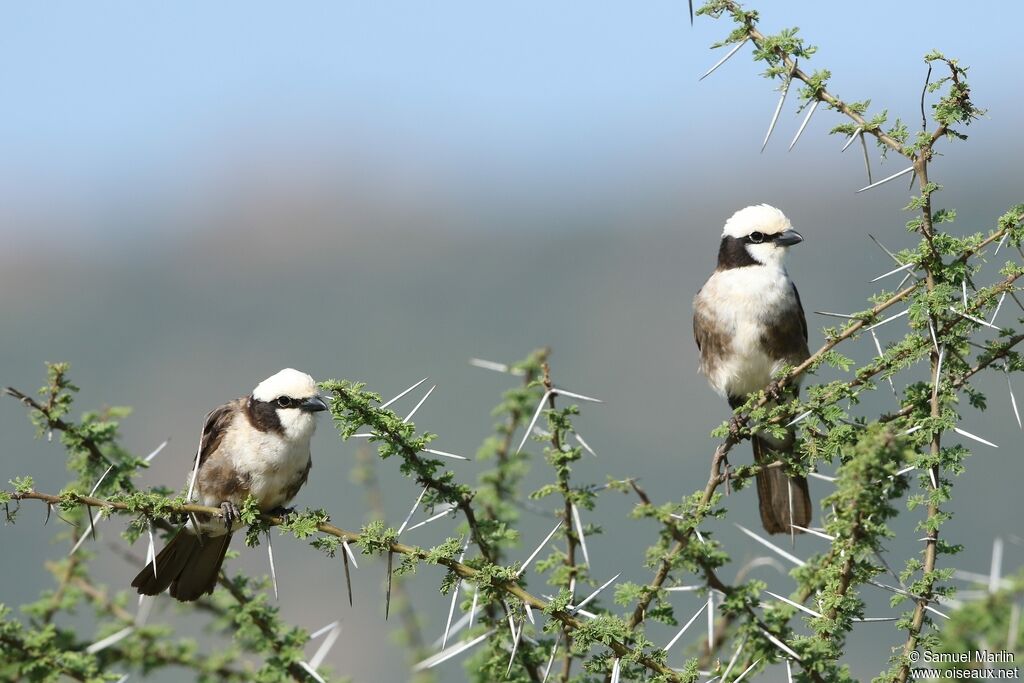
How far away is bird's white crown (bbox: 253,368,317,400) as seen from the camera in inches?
264

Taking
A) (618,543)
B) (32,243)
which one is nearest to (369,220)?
(32,243)

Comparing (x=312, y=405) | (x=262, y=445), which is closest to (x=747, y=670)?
(x=312, y=405)

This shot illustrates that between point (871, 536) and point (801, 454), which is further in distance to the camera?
point (801, 454)

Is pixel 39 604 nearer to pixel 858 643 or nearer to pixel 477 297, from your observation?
pixel 858 643

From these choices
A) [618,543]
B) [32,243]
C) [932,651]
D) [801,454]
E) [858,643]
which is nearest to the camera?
[932,651]

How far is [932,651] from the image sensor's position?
3832mm

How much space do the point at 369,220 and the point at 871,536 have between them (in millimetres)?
178777

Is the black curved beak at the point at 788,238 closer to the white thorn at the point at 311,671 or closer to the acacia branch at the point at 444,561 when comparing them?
the acacia branch at the point at 444,561

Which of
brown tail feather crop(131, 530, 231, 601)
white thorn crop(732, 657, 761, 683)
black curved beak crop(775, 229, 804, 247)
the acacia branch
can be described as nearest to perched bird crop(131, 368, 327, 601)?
brown tail feather crop(131, 530, 231, 601)

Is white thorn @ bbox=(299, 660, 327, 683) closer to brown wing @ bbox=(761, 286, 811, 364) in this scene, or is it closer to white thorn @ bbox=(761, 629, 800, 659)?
white thorn @ bbox=(761, 629, 800, 659)

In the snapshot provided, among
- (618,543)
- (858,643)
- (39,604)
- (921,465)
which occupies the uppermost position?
(618,543)

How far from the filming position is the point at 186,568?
19.8 feet

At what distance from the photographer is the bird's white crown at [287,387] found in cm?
670

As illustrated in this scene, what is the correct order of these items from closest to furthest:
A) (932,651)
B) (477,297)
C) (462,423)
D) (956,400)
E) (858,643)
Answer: (932,651) → (956,400) → (858,643) → (462,423) → (477,297)
